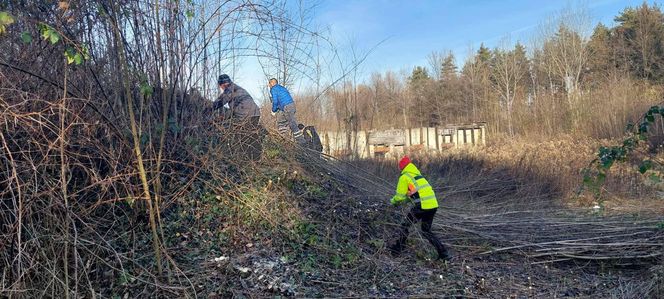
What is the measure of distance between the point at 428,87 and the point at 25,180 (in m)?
34.4

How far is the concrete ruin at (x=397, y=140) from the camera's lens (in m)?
12.1

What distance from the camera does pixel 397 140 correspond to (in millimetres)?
20766

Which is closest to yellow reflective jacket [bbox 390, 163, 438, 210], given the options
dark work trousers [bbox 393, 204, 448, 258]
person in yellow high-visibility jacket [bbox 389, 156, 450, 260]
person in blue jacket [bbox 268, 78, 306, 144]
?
person in yellow high-visibility jacket [bbox 389, 156, 450, 260]

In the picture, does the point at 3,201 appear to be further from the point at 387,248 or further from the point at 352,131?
the point at 352,131

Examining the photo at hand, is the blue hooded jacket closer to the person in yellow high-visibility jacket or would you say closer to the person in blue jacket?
the person in blue jacket

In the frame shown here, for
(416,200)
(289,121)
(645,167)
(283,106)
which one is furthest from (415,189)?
(283,106)

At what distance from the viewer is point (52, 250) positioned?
479cm

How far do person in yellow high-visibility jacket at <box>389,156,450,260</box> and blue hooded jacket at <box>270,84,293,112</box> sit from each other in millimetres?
3191

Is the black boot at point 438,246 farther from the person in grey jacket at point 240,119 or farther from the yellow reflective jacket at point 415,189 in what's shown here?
the person in grey jacket at point 240,119

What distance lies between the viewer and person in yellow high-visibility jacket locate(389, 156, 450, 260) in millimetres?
6645

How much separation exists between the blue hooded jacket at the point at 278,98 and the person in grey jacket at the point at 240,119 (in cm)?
98

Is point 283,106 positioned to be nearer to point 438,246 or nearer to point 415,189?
point 415,189

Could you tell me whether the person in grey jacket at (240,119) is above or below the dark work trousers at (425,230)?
above

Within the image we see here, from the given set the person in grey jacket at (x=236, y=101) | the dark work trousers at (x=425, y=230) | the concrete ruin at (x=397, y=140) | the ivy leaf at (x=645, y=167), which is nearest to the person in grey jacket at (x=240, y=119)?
the person in grey jacket at (x=236, y=101)
